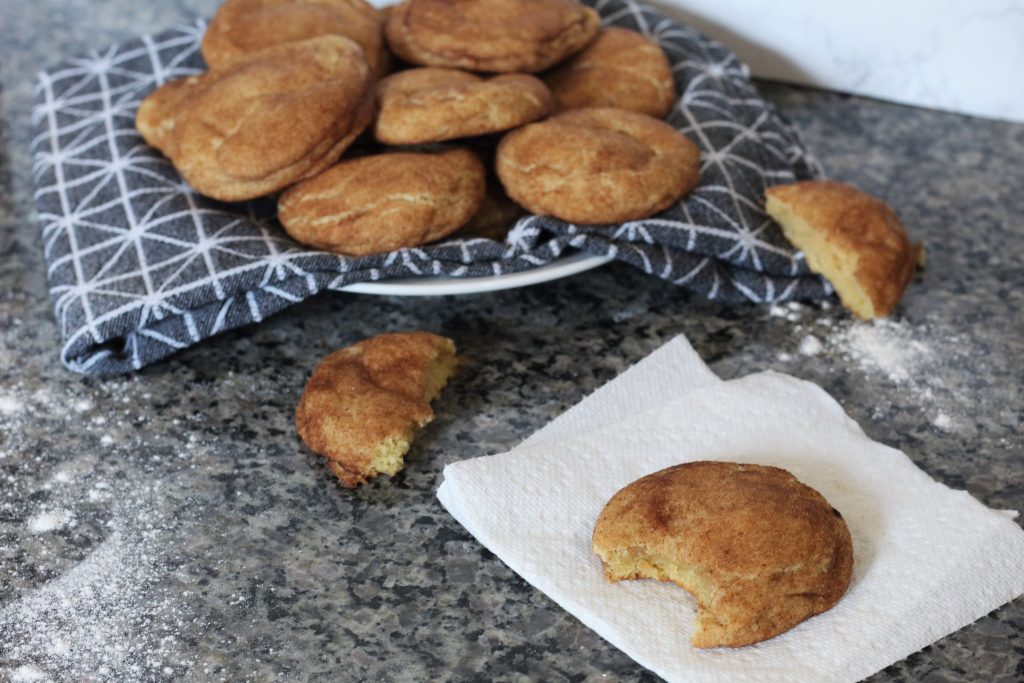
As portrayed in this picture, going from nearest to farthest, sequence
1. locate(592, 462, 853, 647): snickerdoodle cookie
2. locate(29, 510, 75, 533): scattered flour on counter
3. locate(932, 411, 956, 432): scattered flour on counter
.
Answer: locate(592, 462, 853, 647): snickerdoodle cookie → locate(29, 510, 75, 533): scattered flour on counter → locate(932, 411, 956, 432): scattered flour on counter

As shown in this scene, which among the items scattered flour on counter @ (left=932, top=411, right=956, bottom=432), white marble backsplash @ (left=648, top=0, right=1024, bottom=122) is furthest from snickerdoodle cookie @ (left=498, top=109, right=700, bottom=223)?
white marble backsplash @ (left=648, top=0, right=1024, bottom=122)

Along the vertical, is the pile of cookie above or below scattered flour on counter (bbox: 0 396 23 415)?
above

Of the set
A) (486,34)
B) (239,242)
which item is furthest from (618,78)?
(239,242)

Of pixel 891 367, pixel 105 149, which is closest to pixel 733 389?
pixel 891 367

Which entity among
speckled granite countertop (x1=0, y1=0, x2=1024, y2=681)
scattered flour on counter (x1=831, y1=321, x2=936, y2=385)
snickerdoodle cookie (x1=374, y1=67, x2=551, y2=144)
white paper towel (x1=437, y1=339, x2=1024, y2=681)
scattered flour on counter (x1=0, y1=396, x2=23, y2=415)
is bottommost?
scattered flour on counter (x1=0, y1=396, x2=23, y2=415)

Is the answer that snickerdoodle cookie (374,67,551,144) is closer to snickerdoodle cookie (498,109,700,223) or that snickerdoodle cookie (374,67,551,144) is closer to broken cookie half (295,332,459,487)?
snickerdoodle cookie (498,109,700,223)

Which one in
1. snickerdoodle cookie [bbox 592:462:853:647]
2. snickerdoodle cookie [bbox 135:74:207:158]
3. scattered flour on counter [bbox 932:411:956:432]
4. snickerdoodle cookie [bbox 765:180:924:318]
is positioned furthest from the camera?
snickerdoodle cookie [bbox 135:74:207:158]

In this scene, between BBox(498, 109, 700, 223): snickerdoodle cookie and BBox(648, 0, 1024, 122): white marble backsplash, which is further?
BBox(648, 0, 1024, 122): white marble backsplash
